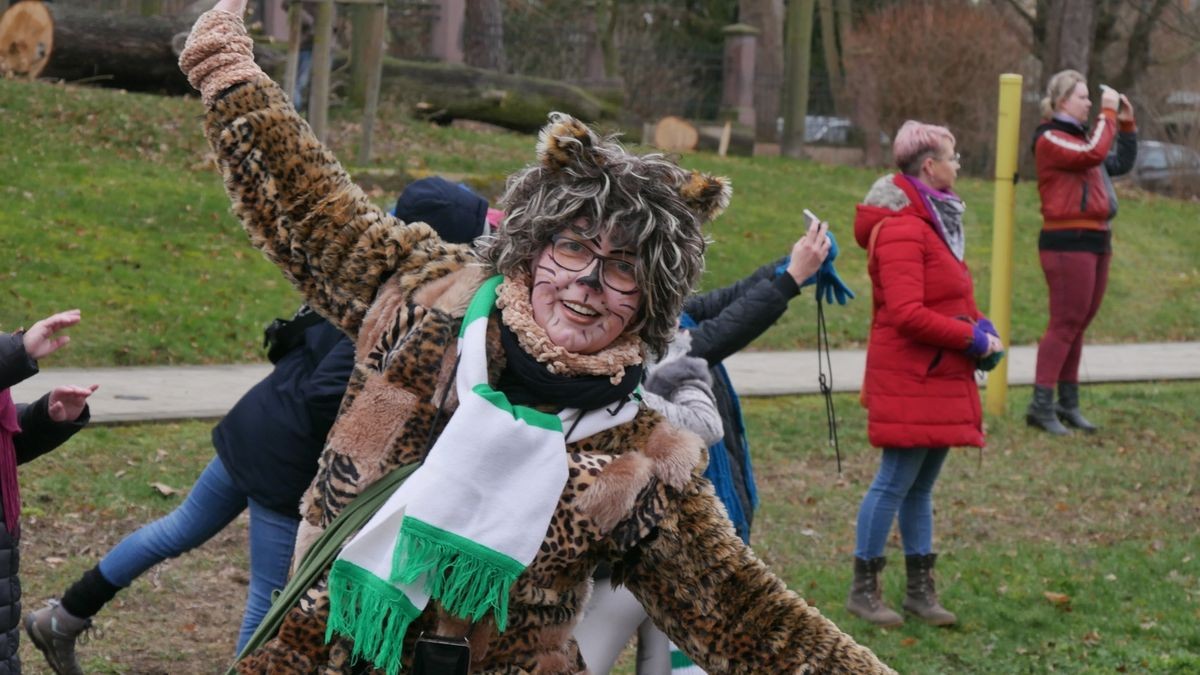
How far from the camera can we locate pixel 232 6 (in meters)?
3.38

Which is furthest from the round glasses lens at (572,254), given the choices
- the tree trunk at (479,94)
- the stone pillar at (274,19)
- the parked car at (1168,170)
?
the parked car at (1168,170)

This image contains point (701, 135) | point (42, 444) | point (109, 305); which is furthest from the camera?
point (701, 135)

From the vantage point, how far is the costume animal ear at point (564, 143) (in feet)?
10.3

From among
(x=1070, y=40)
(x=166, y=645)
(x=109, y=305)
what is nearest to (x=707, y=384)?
(x=166, y=645)

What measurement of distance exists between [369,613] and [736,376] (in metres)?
8.66

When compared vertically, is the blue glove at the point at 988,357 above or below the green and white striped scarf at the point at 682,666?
above

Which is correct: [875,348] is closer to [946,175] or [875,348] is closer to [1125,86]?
[946,175]

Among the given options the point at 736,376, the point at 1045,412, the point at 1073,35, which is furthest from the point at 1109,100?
the point at 1073,35

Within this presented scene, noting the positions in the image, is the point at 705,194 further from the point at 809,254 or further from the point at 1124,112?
the point at 1124,112

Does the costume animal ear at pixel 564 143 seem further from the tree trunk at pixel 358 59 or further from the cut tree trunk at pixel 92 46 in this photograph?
the tree trunk at pixel 358 59

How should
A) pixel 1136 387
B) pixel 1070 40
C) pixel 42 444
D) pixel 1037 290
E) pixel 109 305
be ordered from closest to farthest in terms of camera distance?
pixel 42 444 → pixel 109 305 → pixel 1136 387 → pixel 1037 290 → pixel 1070 40

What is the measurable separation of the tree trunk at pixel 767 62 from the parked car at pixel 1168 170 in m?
5.88

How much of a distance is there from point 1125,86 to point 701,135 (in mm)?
8058

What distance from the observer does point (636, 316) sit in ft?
10.7
